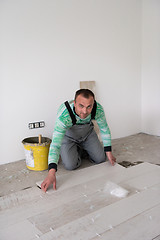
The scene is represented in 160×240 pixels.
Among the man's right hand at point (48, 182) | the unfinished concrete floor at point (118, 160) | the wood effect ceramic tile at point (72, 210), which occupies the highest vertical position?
the man's right hand at point (48, 182)

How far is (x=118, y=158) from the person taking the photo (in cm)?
301

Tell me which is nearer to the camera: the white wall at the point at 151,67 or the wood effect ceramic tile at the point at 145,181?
the wood effect ceramic tile at the point at 145,181

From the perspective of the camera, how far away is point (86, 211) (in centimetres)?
161

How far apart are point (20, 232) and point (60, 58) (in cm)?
227

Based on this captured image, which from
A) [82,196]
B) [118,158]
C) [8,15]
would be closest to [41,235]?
[82,196]

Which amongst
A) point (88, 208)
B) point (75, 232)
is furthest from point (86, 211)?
point (75, 232)

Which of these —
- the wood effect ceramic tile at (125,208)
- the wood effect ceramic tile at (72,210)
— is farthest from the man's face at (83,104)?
the wood effect ceramic tile at (125,208)

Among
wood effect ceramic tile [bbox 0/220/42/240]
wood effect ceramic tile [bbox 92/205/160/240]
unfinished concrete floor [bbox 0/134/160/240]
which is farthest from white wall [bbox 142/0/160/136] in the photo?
wood effect ceramic tile [bbox 0/220/42/240]

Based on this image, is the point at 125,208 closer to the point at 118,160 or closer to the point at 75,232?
the point at 75,232

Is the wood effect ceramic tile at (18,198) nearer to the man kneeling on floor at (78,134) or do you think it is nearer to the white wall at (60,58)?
the man kneeling on floor at (78,134)

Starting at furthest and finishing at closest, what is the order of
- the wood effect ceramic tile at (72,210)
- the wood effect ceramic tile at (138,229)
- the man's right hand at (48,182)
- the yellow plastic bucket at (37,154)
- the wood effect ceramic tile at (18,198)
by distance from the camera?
the yellow plastic bucket at (37,154)
the man's right hand at (48,182)
the wood effect ceramic tile at (18,198)
the wood effect ceramic tile at (72,210)
the wood effect ceramic tile at (138,229)

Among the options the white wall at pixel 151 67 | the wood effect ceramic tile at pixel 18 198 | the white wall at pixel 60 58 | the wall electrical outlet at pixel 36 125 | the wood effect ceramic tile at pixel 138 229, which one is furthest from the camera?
the white wall at pixel 151 67

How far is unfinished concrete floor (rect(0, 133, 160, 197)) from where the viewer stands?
2.44m

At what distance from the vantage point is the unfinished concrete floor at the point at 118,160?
2436 millimetres
